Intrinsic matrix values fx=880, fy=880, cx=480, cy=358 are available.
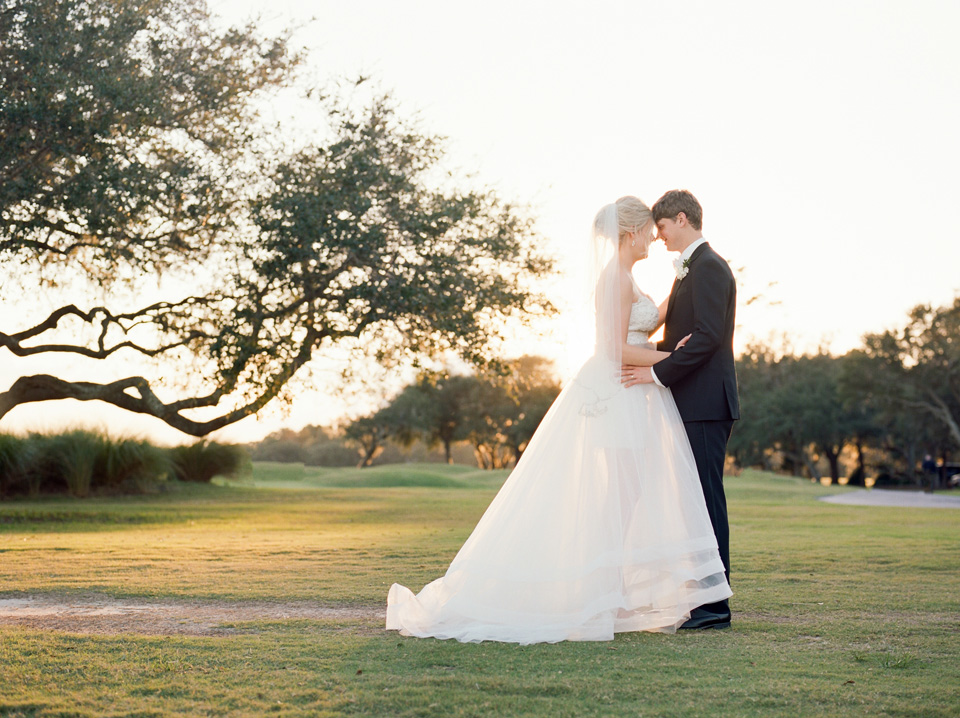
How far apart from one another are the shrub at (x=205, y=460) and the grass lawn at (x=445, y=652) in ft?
49.7

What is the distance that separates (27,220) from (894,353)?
1626 inches

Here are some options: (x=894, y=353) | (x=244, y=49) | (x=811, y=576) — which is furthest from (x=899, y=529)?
(x=894, y=353)

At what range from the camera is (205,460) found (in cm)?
2503

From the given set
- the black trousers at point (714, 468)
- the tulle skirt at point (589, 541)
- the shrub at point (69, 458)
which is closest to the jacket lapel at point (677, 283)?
the tulle skirt at point (589, 541)

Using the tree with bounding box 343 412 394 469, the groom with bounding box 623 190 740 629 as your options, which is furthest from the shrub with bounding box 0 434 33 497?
the tree with bounding box 343 412 394 469

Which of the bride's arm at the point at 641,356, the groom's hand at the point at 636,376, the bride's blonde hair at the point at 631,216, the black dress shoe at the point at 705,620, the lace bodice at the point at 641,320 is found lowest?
the black dress shoe at the point at 705,620

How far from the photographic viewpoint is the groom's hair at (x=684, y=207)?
5473mm

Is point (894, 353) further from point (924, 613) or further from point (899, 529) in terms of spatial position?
point (924, 613)

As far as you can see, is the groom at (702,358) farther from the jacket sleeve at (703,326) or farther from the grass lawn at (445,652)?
the grass lawn at (445,652)

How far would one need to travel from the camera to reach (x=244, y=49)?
14109mm

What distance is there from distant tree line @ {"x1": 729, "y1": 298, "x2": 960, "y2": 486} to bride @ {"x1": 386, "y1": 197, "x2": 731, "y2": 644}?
138ft

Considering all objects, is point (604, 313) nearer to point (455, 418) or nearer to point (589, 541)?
point (589, 541)

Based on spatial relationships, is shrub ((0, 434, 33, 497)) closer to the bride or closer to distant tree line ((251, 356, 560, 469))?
the bride

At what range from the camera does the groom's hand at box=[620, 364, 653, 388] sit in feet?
17.4
